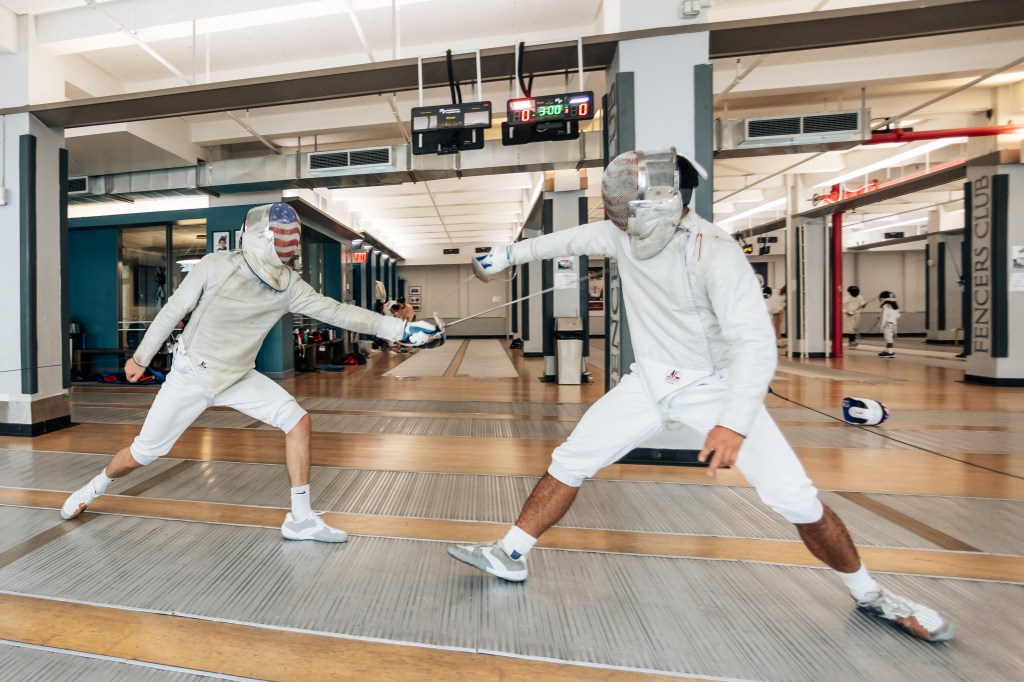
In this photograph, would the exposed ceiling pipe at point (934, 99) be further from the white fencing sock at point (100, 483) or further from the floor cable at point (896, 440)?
the white fencing sock at point (100, 483)

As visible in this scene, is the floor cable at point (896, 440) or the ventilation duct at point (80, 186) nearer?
the floor cable at point (896, 440)

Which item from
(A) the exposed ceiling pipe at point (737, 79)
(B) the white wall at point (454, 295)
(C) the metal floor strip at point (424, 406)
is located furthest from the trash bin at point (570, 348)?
(B) the white wall at point (454, 295)

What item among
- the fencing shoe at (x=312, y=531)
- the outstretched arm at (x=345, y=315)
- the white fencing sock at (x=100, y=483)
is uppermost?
the outstretched arm at (x=345, y=315)

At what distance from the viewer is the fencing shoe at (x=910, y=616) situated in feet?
4.96

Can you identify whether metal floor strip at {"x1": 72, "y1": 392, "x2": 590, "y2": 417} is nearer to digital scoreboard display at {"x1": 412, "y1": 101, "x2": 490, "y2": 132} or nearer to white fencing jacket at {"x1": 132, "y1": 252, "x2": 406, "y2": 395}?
Answer: digital scoreboard display at {"x1": 412, "y1": 101, "x2": 490, "y2": 132}

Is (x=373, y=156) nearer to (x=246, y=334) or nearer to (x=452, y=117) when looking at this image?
(x=452, y=117)

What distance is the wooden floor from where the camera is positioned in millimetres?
1468

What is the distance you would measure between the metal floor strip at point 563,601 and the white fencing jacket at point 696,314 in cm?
74

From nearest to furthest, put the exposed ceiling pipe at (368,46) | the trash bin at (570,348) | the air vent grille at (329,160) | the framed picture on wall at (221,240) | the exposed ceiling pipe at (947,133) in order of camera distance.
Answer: the exposed ceiling pipe at (368,46) < the air vent grille at (329,160) < the exposed ceiling pipe at (947,133) < the trash bin at (570,348) < the framed picture on wall at (221,240)

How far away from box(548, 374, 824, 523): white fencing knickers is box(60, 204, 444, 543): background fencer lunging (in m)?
0.86

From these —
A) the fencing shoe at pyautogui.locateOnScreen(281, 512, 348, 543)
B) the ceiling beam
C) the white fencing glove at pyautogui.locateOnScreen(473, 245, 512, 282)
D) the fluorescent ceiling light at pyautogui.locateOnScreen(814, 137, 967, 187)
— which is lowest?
the fencing shoe at pyautogui.locateOnScreen(281, 512, 348, 543)

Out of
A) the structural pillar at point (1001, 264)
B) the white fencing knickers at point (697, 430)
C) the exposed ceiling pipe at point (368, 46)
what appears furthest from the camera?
the structural pillar at point (1001, 264)

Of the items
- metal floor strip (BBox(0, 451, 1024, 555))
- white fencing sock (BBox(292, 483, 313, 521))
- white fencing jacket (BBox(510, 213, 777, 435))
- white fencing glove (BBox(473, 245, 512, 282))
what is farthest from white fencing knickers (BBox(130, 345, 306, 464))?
white fencing jacket (BBox(510, 213, 777, 435))

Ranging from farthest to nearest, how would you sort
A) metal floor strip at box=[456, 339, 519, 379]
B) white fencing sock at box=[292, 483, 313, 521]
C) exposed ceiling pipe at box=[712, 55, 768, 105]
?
metal floor strip at box=[456, 339, 519, 379], exposed ceiling pipe at box=[712, 55, 768, 105], white fencing sock at box=[292, 483, 313, 521]
